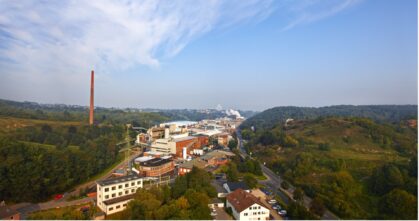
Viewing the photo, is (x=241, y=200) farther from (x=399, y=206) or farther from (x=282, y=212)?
(x=399, y=206)

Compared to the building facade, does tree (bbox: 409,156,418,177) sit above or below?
above

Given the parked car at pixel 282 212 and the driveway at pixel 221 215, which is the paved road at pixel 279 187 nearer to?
the parked car at pixel 282 212

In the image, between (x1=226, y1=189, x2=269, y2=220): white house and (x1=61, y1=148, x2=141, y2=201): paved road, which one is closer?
(x1=226, y1=189, x2=269, y2=220): white house

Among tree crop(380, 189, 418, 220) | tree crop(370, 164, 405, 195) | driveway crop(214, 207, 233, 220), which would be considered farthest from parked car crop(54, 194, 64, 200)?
tree crop(370, 164, 405, 195)

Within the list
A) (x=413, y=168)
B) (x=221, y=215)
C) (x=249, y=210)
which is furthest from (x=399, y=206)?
(x=221, y=215)

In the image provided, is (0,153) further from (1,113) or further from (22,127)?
(1,113)

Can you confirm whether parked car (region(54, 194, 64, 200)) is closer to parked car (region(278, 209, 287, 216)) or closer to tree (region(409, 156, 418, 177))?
parked car (region(278, 209, 287, 216))

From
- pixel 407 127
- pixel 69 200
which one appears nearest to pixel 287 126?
pixel 407 127
